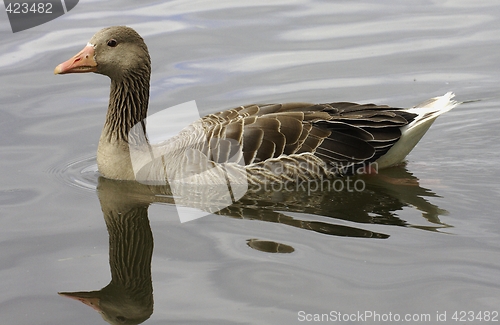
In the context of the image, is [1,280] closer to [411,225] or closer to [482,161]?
[411,225]

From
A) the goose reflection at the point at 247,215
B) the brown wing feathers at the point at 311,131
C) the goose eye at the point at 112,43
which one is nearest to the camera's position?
the goose reflection at the point at 247,215

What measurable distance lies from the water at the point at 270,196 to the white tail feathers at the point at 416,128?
0.80ft

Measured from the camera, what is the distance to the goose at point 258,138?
30.6 ft

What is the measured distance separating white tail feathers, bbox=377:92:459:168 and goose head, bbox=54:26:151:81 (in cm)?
354

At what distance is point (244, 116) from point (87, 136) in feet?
10.3

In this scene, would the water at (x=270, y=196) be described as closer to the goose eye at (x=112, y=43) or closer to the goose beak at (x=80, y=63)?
the goose beak at (x=80, y=63)

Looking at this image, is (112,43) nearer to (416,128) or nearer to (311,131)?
(311,131)

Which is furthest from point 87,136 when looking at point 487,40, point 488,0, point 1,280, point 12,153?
point 488,0

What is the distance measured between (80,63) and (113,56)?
0.46 meters

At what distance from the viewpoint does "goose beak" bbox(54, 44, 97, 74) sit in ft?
30.5

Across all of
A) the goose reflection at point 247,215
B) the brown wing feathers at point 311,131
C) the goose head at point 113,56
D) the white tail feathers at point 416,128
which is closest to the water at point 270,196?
the goose reflection at point 247,215

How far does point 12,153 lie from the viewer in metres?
10.8

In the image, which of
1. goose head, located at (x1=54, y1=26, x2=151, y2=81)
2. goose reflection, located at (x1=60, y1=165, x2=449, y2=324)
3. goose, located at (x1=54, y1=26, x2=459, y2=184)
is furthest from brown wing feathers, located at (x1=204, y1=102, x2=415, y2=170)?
goose head, located at (x1=54, y1=26, x2=151, y2=81)

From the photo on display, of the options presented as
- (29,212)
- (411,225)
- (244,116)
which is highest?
(244,116)
